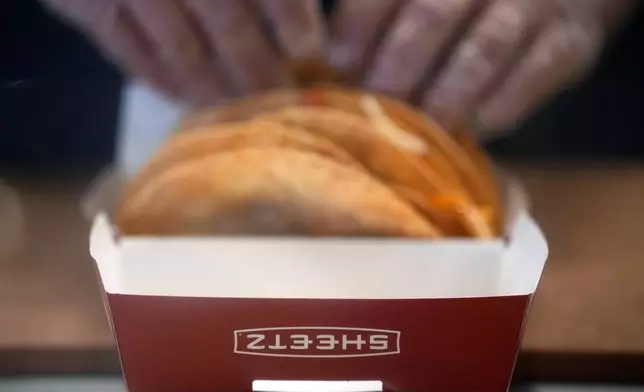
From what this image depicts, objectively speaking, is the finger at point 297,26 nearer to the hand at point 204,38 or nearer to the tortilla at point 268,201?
the hand at point 204,38

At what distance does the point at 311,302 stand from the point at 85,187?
31 cm

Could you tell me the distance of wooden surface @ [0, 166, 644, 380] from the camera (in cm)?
53

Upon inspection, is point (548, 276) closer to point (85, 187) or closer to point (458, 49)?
point (458, 49)

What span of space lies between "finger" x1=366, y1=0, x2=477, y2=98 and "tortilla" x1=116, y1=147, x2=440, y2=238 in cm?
10

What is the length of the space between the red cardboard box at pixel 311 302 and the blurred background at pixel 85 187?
109mm

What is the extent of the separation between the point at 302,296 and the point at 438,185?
0.33 feet

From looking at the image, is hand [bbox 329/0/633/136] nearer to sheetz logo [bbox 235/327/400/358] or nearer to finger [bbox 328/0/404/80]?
finger [bbox 328/0/404/80]

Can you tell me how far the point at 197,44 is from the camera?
0.50 m

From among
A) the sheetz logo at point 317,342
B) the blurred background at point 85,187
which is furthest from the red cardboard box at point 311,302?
the blurred background at point 85,187

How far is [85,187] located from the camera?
0.65m

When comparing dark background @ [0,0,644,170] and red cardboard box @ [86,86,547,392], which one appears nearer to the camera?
red cardboard box @ [86,86,547,392]

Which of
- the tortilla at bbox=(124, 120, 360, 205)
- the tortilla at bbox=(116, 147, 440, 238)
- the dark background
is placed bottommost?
the tortilla at bbox=(116, 147, 440, 238)

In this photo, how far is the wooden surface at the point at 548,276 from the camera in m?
0.53

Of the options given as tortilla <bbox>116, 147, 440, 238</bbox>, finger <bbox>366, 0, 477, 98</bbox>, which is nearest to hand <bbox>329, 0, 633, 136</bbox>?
finger <bbox>366, 0, 477, 98</bbox>
